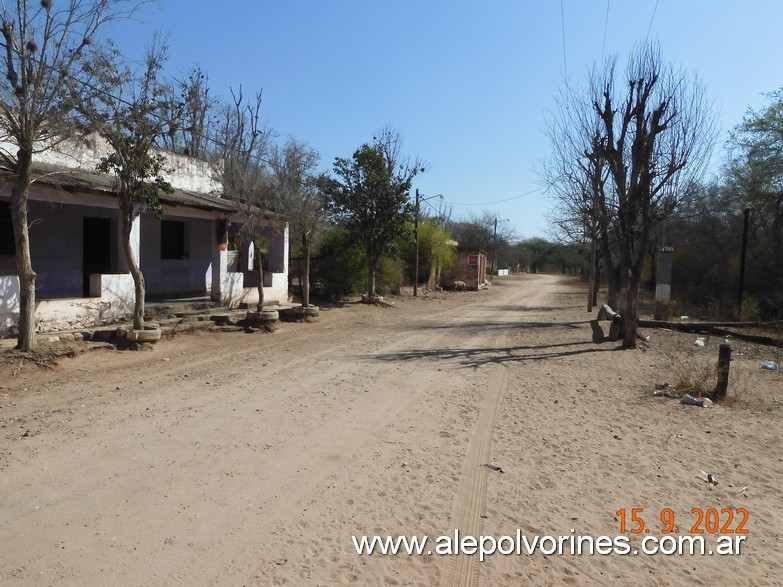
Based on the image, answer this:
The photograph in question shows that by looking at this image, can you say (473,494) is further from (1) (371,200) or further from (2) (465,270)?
(2) (465,270)

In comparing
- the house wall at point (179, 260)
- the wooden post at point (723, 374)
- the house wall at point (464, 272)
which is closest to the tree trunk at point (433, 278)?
the house wall at point (464, 272)

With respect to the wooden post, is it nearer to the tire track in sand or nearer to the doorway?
the tire track in sand

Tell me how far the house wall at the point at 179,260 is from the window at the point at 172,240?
121mm

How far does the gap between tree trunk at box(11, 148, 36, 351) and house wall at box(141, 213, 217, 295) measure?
5.75m

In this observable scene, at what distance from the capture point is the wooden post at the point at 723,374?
25.3 ft

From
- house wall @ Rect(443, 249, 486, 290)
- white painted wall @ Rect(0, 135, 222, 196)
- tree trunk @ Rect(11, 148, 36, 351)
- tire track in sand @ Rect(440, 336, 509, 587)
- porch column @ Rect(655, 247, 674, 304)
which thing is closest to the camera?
tire track in sand @ Rect(440, 336, 509, 587)

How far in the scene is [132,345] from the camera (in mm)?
10070

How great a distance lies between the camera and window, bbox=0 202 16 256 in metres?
11.9

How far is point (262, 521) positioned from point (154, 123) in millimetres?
8742

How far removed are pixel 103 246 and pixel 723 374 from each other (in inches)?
547

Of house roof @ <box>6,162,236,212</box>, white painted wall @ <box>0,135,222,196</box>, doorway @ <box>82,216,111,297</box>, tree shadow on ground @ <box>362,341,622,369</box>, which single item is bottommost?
tree shadow on ground @ <box>362,341,622,369</box>

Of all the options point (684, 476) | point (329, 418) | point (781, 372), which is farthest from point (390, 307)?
point (684, 476)

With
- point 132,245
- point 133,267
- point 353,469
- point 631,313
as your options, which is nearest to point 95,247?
point 132,245

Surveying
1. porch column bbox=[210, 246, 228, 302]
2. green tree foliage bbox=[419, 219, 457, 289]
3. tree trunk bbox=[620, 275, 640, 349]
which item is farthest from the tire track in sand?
green tree foliage bbox=[419, 219, 457, 289]
